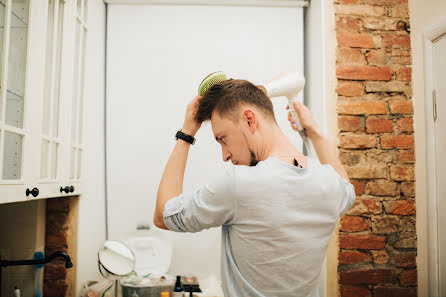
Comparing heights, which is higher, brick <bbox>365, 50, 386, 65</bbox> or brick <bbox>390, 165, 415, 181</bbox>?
brick <bbox>365, 50, 386, 65</bbox>

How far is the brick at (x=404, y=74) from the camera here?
1755 mm

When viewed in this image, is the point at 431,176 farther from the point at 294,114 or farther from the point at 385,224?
the point at 294,114

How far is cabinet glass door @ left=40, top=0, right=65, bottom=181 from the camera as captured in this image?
1351 mm

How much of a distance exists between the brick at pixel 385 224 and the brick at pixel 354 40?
933 millimetres

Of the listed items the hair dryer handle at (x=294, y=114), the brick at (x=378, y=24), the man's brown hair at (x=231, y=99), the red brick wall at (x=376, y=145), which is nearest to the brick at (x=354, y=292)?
the red brick wall at (x=376, y=145)

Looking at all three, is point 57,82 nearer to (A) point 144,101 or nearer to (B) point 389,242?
(A) point 144,101

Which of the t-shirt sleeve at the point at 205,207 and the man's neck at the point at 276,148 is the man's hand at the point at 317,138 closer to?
the man's neck at the point at 276,148

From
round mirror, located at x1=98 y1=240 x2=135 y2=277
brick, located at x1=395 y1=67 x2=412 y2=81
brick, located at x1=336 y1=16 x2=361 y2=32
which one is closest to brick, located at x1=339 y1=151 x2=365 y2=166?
brick, located at x1=395 y1=67 x2=412 y2=81

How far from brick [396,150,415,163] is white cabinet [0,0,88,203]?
1694 millimetres

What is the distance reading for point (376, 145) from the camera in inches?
68.5

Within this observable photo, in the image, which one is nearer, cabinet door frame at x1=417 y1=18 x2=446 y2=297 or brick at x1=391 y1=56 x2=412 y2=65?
cabinet door frame at x1=417 y1=18 x2=446 y2=297

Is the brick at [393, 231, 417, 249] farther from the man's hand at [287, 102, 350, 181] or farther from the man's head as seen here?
the man's head

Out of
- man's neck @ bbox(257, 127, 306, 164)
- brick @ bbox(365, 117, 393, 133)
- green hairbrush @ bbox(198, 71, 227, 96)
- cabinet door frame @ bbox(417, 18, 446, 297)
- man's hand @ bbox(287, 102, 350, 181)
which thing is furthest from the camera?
brick @ bbox(365, 117, 393, 133)

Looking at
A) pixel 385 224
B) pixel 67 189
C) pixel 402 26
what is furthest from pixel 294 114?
pixel 67 189
